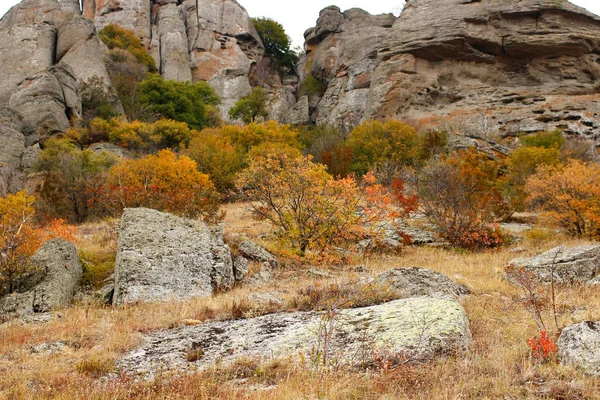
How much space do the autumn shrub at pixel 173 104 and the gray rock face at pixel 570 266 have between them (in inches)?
1327

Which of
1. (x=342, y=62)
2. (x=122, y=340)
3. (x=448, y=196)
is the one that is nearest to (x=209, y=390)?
(x=122, y=340)

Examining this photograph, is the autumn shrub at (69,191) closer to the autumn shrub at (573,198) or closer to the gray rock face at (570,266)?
the gray rock face at (570,266)

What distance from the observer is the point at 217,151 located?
88.3 ft

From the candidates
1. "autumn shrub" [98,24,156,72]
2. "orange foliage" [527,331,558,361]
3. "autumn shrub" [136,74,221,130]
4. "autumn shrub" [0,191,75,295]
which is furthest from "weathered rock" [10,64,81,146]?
"orange foliage" [527,331,558,361]

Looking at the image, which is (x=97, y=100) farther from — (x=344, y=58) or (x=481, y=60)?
(x=481, y=60)

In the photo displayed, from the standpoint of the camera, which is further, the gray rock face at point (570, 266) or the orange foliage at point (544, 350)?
the gray rock face at point (570, 266)

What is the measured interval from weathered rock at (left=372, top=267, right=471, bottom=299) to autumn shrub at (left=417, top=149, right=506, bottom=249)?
6.81 meters

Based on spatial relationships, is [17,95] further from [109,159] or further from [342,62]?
[342,62]

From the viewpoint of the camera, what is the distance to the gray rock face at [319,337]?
477 cm

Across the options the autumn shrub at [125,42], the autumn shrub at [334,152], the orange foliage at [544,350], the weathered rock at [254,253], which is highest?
the autumn shrub at [125,42]

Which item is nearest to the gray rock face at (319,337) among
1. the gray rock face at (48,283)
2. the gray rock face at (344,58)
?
the gray rock face at (48,283)

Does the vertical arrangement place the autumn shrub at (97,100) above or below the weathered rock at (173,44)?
below

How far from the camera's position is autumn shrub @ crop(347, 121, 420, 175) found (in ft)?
90.5

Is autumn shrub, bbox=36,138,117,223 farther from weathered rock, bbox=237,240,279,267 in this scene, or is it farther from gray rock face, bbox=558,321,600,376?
gray rock face, bbox=558,321,600,376
